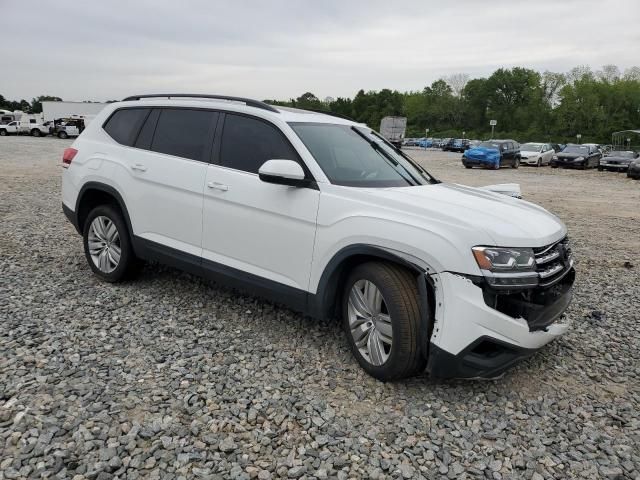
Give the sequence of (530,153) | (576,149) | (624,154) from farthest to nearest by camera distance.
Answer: (530,153)
(576,149)
(624,154)

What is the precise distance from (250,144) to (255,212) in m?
0.60

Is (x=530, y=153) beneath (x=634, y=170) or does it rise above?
above

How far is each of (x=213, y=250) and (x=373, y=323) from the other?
5.03ft

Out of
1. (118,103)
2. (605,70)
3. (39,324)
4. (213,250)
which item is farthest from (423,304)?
(605,70)

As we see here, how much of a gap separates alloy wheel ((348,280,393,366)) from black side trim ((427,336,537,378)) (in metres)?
0.34

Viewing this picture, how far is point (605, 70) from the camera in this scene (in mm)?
99438

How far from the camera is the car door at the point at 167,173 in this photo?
4.32 m

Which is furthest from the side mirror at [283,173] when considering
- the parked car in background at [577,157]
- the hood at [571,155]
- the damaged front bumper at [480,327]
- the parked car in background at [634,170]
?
the hood at [571,155]

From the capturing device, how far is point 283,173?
11.6 feet

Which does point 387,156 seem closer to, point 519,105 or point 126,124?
point 126,124

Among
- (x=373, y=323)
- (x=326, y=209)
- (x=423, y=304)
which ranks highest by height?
(x=326, y=209)

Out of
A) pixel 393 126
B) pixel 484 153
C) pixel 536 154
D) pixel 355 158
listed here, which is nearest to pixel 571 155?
pixel 536 154

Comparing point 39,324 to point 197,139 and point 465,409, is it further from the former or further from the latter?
point 465,409

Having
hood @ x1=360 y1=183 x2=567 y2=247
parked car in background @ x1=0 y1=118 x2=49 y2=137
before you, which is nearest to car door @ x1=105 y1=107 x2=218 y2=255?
hood @ x1=360 y1=183 x2=567 y2=247
